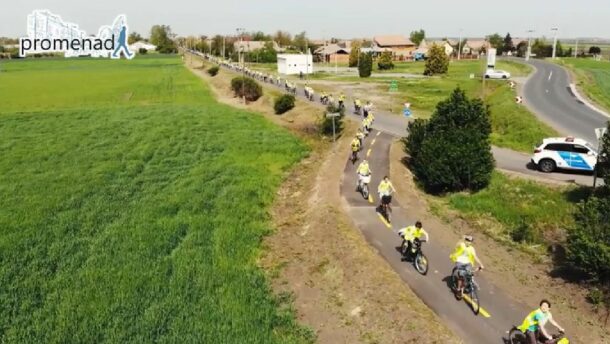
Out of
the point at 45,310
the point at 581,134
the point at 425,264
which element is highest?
the point at 581,134

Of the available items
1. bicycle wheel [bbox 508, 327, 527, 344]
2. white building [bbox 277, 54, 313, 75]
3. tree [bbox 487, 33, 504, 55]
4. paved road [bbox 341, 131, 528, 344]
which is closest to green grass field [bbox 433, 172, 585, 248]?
paved road [bbox 341, 131, 528, 344]

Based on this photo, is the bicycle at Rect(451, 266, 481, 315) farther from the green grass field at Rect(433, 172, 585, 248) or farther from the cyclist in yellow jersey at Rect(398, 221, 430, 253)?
the green grass field at Rect(433, 172, 585, 248)

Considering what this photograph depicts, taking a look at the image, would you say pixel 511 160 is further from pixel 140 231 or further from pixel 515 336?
pixel 140 231

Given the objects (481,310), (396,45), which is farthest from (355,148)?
(396,45)

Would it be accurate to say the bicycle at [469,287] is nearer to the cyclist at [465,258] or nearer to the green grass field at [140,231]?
the cyclist at [465,258]

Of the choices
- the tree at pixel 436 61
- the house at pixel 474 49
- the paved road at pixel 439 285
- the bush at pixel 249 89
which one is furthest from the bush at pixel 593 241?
the house at pixel 474 49

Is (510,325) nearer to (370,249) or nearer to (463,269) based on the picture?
(463,269)

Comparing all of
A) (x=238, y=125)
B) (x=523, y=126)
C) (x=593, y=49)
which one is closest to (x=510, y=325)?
(x=523, y=126)
